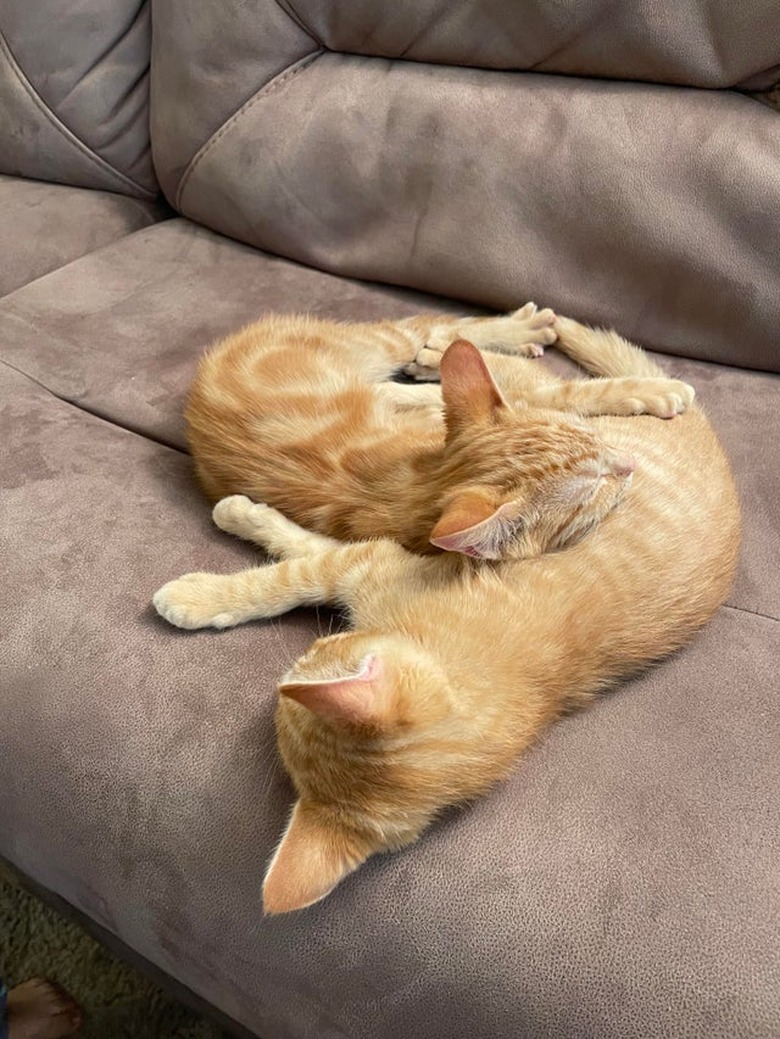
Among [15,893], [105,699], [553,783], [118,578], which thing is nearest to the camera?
[553,783]

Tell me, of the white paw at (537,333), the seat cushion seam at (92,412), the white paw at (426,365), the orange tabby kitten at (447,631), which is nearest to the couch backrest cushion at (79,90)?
the seat cushion seam at (92,412)

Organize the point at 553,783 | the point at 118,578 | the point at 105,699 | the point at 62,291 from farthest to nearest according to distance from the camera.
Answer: the point at 62,291 < the point at 118,578 < the point at 105,699 < the point at 553,783

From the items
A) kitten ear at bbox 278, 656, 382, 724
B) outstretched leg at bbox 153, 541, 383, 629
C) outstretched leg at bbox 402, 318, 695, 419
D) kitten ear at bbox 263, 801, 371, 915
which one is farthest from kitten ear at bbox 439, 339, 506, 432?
kitten ear at bbox 263, 801, 371, 915

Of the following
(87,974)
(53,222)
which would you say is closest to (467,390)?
(87,974)

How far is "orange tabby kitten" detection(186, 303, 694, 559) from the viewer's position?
1.08 m

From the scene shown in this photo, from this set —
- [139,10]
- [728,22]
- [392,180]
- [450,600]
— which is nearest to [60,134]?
[139,10]

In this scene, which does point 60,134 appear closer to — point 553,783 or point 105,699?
point 105,699

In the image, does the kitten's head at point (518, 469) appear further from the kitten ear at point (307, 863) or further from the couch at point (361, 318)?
the kitten ear at point (307, 863)

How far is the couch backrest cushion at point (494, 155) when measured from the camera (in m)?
1.36

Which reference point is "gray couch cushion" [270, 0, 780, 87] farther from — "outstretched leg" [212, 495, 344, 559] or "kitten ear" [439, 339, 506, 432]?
"outstretched leg" [212, 495, 344, 559]

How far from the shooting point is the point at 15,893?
4.92ft

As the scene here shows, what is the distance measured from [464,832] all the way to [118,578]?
581 mm

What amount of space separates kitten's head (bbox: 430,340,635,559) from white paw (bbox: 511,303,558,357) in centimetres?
35

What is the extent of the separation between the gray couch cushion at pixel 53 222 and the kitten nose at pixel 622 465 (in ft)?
4.51
